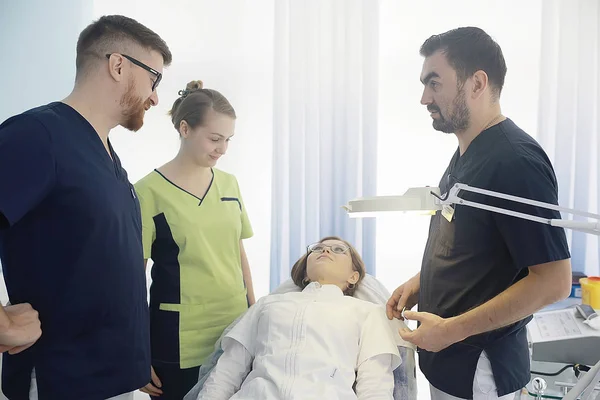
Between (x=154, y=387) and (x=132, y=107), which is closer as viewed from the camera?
(x=132, y=107)

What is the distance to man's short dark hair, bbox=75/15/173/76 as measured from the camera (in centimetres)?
125

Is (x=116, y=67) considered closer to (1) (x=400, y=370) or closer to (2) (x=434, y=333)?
(2) (x=434, y=333)

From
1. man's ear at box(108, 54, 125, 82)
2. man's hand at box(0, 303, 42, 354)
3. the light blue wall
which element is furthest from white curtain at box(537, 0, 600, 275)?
the light blue wall

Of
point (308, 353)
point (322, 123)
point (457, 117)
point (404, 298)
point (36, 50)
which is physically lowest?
point (308, 353)

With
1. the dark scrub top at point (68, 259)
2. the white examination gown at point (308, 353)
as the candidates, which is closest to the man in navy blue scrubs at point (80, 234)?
the dark scrub top at point (68, 259)

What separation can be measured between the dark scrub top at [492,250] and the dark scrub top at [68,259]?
0.78m

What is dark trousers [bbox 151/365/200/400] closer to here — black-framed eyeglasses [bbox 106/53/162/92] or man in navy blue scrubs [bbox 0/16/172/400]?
man in navy blue scrubs [bbox 0/16/172/400]

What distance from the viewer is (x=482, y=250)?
1201 mm

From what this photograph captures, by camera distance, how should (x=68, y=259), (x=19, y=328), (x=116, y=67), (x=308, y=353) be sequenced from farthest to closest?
(x=308, y=353) < (x=116, y=67) < (x=68, y=259) < (x=19, y=328)

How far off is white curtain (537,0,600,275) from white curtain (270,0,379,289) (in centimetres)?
79

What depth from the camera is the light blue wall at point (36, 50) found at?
2553mm

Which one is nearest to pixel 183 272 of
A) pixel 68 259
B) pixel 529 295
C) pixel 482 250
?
pixel 68 259

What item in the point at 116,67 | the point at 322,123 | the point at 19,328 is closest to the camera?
the point at 19,328

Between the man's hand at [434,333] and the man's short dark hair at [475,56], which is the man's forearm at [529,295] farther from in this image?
the man's short dark hair at [475,56]
